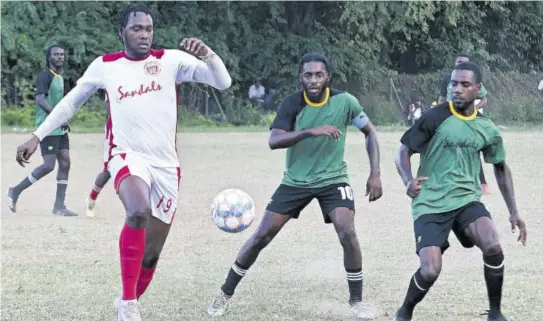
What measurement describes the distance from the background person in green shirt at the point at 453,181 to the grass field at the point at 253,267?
576 mm

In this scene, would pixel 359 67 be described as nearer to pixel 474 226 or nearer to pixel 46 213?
pixel 46 213

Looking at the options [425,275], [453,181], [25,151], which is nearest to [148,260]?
[25,151]

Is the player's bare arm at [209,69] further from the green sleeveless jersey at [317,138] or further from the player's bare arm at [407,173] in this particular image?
the player's bare arm at [407,173]

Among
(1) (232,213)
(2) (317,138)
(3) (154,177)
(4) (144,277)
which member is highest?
(2) (317,138)

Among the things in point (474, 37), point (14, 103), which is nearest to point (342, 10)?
point (474, 37)

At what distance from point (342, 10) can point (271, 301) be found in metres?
33.0

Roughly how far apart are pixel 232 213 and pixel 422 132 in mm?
2126

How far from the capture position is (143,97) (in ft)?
21.2

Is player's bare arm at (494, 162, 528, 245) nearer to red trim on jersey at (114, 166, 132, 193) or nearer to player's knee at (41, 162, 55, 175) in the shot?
red trim on jersey at (114, 166, 132, 193)

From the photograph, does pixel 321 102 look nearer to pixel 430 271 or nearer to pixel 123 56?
pixel 123 56

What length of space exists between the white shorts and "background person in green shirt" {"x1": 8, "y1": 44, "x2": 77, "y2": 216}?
5.56 metres

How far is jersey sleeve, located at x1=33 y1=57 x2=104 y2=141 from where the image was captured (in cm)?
654

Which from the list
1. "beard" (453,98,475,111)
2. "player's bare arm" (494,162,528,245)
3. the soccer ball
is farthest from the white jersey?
"player's bare arm" (494,162,528,245)

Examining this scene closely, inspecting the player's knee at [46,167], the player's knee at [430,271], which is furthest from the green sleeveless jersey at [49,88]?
the player's knee at [430,271]
